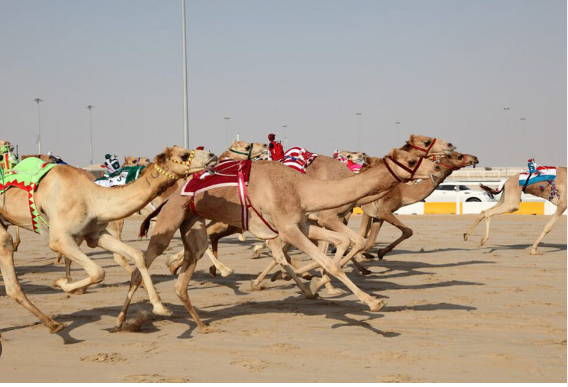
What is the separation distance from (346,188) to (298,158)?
3346mm

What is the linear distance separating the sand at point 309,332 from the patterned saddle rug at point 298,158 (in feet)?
6.24

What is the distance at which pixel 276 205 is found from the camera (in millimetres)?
8820

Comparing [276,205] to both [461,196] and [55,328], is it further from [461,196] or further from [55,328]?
[461,196]

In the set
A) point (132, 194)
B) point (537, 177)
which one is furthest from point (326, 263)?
point (537, 177)

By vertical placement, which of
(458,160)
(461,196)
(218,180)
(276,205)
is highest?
(218,180)

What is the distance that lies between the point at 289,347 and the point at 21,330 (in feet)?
10.5

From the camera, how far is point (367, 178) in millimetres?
8727

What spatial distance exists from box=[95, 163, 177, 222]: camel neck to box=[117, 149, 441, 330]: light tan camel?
78cm

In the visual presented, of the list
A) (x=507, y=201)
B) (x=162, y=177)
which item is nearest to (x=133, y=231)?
(x=507, y=201)

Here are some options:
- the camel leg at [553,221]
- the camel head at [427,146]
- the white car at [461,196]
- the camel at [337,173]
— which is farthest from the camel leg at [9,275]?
the white car at [461,196]

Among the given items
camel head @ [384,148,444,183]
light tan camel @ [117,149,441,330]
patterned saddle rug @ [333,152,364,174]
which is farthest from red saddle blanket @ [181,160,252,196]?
patterned saddle rug @ [333,152,364,174]

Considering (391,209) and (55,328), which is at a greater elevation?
(391,209)

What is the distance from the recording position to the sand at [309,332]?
6.74 m

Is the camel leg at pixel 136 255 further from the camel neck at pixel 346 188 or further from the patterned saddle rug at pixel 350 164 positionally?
the patterned saddle rug at pixel 350 164
